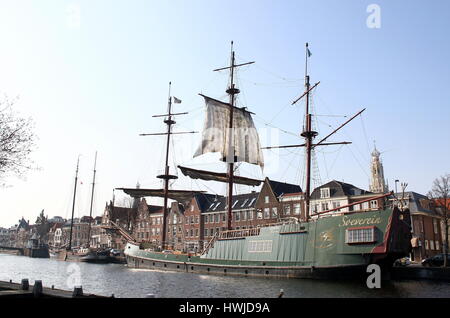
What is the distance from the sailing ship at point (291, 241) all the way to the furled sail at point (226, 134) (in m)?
0.12

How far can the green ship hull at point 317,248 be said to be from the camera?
87.0 feet

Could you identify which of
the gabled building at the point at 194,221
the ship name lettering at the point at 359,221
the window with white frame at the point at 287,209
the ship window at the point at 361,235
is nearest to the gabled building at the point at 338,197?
the window with white frame at the point at 287,209

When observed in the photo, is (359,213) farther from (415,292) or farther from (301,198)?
(301,198)

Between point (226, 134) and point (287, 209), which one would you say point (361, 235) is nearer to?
point (226, 134)

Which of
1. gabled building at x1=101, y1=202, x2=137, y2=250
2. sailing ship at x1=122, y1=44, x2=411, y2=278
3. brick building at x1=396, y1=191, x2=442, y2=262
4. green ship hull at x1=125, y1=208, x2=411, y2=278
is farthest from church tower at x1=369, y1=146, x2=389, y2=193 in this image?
green ship hull at x1=125, y1=208, x2=411, y2=278

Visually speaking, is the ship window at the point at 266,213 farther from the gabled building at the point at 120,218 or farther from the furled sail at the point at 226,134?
the gabled building at the point at 120,218

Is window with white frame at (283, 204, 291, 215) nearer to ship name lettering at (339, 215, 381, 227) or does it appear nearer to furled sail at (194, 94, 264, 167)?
furled sail at (194, 94, 264, 167)

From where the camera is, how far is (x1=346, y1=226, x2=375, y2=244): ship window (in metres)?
26.5

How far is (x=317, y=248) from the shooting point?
2927cm

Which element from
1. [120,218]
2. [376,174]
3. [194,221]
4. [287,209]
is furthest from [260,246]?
[376,174]

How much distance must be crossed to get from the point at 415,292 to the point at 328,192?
3183 centimetres

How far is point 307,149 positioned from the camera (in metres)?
37.7

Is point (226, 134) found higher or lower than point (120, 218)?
higher

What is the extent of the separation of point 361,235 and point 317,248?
3.62 m
